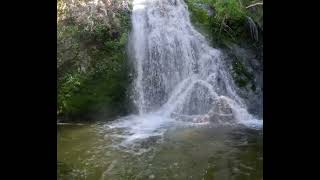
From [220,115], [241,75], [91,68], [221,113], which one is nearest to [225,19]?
[241,75]

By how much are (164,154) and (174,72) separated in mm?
5162

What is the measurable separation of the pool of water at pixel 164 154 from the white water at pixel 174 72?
5.38ft

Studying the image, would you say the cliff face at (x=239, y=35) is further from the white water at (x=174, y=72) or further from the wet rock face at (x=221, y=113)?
the wet rock face at (x=221, y=113)

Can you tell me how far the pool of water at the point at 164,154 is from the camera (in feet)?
21.2

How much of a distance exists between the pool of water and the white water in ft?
5.38

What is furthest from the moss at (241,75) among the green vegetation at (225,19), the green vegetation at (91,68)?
the green vegetation at (91,68)

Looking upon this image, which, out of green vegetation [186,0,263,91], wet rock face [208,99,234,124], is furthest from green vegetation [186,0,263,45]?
wet rock face [208,99,234,124]

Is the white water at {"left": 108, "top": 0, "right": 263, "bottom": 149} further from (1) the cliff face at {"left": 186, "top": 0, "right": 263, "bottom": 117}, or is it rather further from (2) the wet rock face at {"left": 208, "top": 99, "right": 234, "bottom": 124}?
(1) the cliff face at {"left": 186, "top": 0, "right": 263, "bottom": 117}

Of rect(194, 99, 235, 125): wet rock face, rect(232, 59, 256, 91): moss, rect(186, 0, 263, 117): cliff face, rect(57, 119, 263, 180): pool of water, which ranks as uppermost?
rect(186, 0, 263, 117): cliff face

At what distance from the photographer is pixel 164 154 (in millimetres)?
7527

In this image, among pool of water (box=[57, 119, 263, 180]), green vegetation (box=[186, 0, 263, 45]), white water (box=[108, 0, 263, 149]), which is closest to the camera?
pool of water (box=[57, 119, 263, 180])

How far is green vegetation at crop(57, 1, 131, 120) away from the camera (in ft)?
36.0
